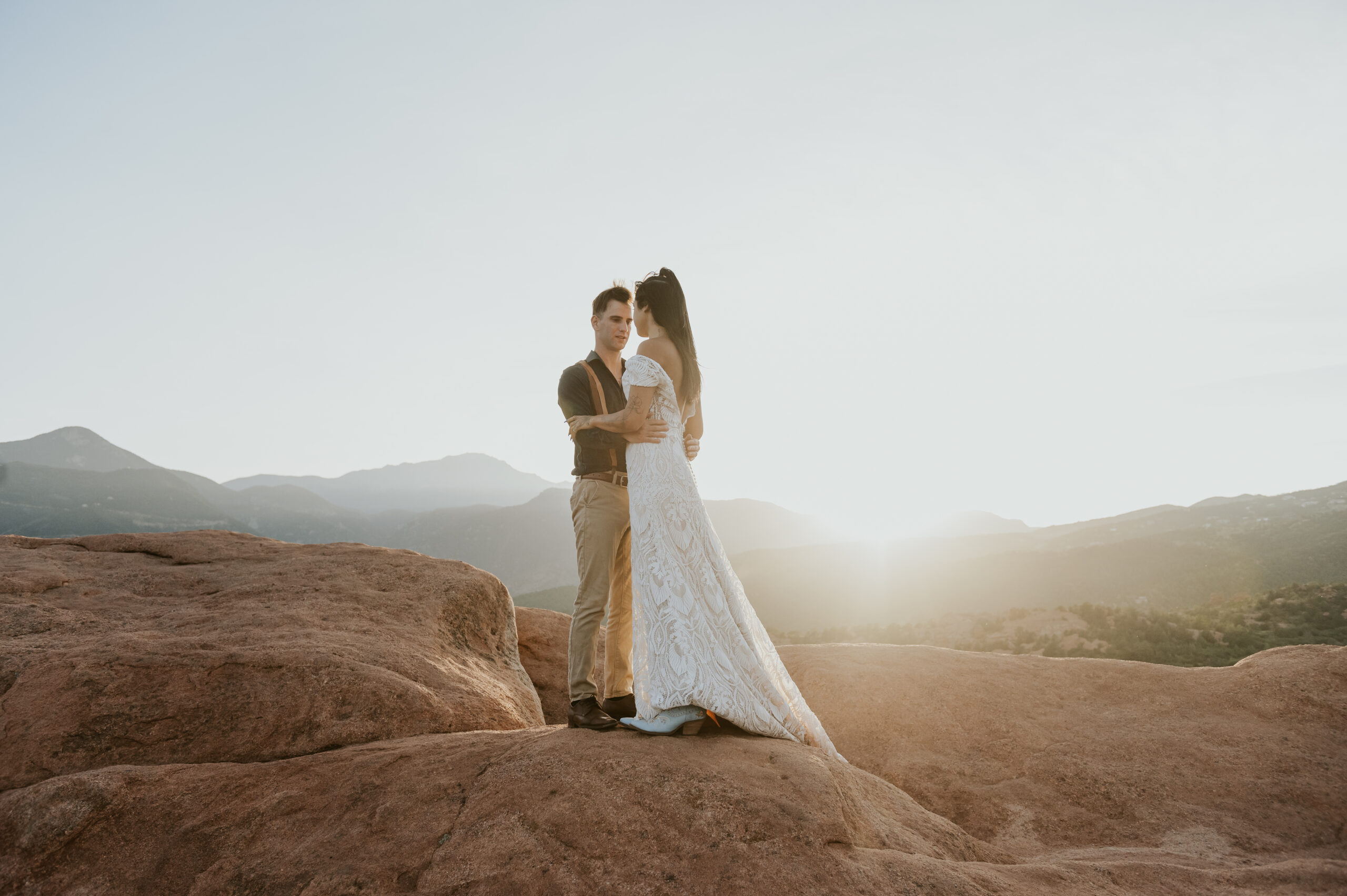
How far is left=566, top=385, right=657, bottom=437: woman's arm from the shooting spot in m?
4.32

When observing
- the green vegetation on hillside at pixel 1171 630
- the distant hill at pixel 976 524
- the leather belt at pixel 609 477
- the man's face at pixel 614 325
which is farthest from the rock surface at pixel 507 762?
the distant hill at pixel 976 524

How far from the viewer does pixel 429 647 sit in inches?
240

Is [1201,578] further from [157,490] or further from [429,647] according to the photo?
[157,490]

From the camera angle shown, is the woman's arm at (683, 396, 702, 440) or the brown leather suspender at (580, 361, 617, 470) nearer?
the brown leather suspender at (580, 361, 617, 470)

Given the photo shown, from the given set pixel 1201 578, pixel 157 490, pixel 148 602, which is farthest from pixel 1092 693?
pixel 157 490

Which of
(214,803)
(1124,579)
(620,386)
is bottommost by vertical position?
(1124,579)

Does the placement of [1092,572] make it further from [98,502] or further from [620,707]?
[98,502]

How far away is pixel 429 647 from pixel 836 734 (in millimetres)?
4384

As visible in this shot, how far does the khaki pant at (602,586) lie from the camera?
436 cm

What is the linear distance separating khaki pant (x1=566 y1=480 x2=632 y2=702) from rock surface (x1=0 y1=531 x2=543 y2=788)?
4.98ft

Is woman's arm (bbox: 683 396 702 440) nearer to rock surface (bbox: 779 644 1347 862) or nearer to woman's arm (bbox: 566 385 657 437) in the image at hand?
woman's arm (bbox: 566 385 657 437)

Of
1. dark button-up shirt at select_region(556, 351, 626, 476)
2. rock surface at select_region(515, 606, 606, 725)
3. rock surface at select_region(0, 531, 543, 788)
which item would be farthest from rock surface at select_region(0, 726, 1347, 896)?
rock surface at select_region(515, 606, 606, 725)

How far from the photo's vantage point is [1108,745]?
6074mm

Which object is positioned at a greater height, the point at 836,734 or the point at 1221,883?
the point at 1221,883
